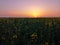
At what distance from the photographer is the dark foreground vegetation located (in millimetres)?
2988

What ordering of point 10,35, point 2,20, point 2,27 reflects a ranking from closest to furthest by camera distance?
point 10,35 < point 2,27 < point 2,20

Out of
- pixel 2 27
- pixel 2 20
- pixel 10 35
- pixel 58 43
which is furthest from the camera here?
pixel 2 20

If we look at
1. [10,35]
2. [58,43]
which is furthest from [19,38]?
[58,43]

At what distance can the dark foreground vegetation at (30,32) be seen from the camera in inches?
118

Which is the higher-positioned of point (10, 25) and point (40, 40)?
point (10, 25)

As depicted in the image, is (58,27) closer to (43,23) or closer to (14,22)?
(43,23)

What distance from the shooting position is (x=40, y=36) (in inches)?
122

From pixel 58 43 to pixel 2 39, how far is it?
101cm

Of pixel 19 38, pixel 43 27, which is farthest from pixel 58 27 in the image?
pixel 19 38

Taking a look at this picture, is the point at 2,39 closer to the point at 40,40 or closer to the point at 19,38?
the point at 19,38

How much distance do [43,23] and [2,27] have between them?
83 centimetres

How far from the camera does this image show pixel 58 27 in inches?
127

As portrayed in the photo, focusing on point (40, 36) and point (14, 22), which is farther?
point (14, 22)

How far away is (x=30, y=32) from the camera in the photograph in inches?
126
